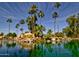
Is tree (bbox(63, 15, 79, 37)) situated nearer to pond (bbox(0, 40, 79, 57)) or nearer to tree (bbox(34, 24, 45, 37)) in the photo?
pond (bbox(0, 40, 79, 57))

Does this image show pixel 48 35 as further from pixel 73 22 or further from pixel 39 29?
pixel 73 22

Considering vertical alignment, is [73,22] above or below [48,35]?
above

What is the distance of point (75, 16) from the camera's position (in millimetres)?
1987

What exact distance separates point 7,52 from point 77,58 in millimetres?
565

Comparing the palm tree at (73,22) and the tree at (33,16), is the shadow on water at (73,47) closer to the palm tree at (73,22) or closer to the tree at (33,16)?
the palm tree at (73,22)

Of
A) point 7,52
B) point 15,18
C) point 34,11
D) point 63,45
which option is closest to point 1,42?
point 7,52

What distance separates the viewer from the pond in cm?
196

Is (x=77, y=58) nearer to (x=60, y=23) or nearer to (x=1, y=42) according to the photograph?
(x=60, y=23)

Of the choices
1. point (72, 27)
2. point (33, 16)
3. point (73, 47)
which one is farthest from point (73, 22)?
point (33, 16)

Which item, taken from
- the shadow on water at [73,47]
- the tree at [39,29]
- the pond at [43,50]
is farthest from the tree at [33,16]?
the shadow on water at [73,47]

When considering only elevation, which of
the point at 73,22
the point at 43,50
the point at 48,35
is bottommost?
the point at 43,50

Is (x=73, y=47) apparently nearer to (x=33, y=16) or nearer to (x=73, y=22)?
(x=73, y=22)

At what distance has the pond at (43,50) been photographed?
1.96m

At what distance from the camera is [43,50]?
197 cm
